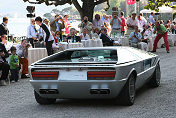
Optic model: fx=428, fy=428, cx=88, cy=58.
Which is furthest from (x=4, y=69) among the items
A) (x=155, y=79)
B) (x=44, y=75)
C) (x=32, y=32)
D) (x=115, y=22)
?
(x=115, y=22)

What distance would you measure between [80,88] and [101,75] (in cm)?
40

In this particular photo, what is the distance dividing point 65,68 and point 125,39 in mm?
14540

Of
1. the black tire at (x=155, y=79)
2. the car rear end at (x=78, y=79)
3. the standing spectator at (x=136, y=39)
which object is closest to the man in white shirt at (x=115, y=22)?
the standing spectator at (x=136, y=39)

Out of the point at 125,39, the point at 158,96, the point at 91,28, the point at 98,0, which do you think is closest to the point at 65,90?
the point at 158,96

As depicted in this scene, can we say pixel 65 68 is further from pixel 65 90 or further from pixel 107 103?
pixel 107 103

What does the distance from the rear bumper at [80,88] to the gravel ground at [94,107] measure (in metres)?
0.24

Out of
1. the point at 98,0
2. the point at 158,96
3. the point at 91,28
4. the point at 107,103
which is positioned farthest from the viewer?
the point at 98,0

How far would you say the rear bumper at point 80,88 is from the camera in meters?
6.66

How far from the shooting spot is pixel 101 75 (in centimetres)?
664

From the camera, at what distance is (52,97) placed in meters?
7.14

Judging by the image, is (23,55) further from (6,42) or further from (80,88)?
(80,88)

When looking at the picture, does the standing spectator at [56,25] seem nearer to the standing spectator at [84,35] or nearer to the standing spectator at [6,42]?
the standing spectator at [84,35]

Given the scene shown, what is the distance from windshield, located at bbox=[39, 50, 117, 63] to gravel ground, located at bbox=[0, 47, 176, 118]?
0.77 metres

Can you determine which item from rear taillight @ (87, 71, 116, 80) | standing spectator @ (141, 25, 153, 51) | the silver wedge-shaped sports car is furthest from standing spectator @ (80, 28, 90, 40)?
rear taillight @ (87, 71, 116, 80)
